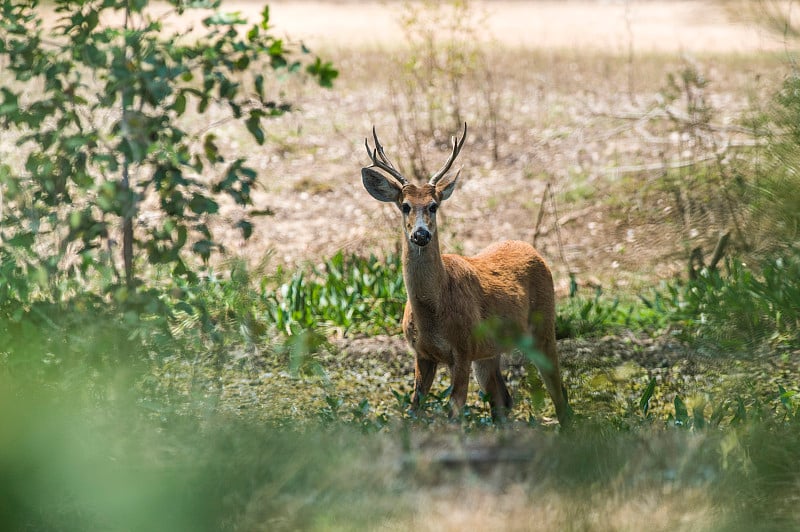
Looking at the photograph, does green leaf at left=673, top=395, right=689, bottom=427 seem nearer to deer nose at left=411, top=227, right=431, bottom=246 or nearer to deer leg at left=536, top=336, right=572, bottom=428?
deer leg at left=536, top=336, right=572, bottom=428

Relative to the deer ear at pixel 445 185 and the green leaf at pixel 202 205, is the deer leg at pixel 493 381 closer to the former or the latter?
the deer ear at pixel 445 185

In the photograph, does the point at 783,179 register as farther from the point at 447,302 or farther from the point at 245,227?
the point at 245,227

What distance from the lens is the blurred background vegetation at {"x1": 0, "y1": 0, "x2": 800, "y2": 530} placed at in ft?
12.3

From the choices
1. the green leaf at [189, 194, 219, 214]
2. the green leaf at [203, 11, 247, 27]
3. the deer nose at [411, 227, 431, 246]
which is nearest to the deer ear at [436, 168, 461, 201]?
the deer nose at [411, 227, 431, 246]

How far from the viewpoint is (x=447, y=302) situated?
20.1 ft

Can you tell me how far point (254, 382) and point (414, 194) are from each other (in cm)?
189

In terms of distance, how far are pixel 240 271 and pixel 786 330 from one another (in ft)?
9.79

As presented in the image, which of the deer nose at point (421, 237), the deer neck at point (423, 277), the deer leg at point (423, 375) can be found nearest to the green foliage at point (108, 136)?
the deer nose at point (421, 237)

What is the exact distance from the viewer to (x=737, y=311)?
5.26m

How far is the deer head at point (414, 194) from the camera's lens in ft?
19.2

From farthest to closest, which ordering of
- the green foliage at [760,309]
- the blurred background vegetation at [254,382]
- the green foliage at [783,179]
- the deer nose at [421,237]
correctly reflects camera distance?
the deer nose at [421,237] < the green foliage at [760,309] < the green foliage at [783,179] < the blurred background vegetation at [254,382]

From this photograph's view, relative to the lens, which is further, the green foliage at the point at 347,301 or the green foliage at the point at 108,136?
the green foliage at the point at 347,301

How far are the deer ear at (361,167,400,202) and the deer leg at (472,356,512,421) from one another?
1242mm

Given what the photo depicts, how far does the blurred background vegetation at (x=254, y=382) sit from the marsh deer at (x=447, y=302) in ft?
0.95
